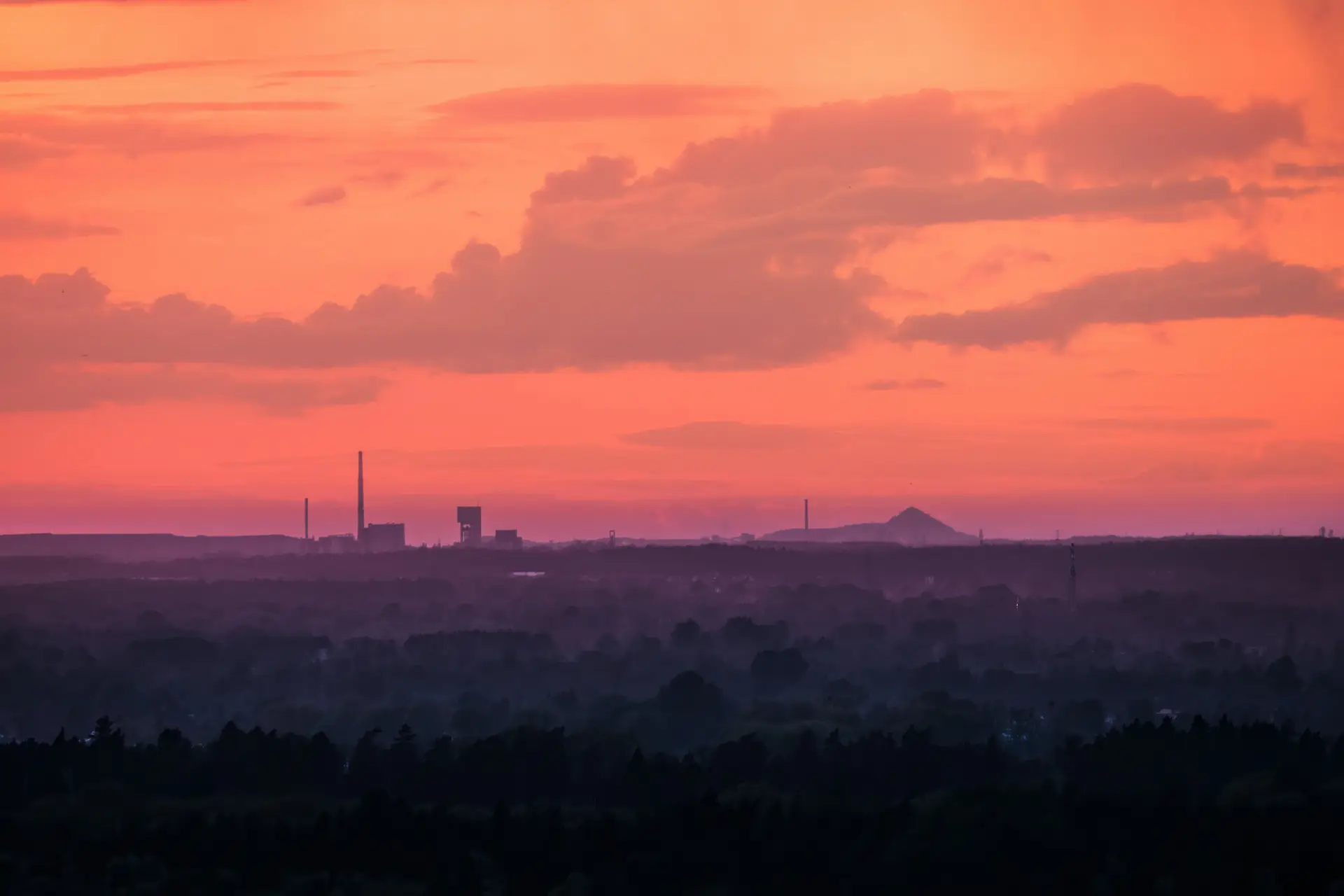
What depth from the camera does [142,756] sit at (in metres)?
150

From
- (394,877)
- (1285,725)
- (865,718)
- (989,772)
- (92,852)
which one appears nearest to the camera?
(394,877)

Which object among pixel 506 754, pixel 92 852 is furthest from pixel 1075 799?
pixel 92 852

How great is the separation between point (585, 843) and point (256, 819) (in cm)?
1867

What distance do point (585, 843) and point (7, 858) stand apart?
87.9 feet

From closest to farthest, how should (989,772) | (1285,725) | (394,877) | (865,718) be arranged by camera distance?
1. (394,877)
2. (989,772)
3. (1285,725)
4. (865,718)

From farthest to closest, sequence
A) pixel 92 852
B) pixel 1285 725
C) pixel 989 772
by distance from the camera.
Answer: pixel 1285 725 < pixel 989 772 < pixel 92 852

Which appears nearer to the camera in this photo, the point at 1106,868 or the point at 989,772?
the point at 1106,868

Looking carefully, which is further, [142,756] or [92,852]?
[142,756]

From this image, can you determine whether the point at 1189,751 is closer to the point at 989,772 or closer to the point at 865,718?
the point at 989,772

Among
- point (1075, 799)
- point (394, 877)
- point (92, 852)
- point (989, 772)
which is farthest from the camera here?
point (989, 772)

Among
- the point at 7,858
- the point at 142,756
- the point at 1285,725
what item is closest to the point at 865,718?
the point at 1285,725

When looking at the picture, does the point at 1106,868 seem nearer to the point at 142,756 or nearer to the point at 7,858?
the point at 7,858

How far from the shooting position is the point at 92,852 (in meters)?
116

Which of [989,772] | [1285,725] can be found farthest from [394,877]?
[1285,725]
